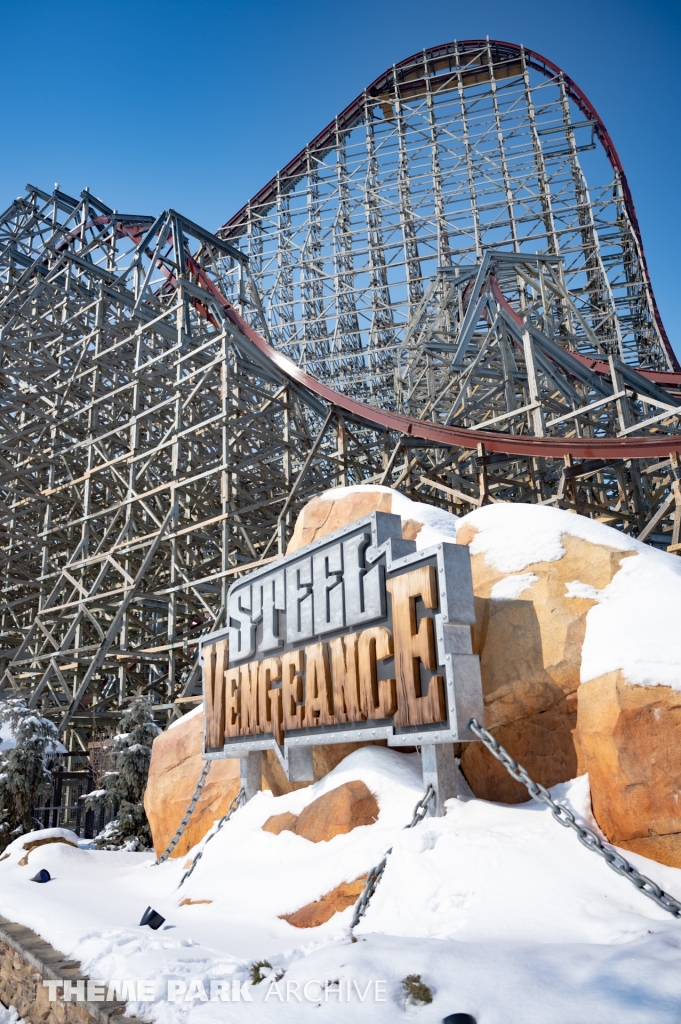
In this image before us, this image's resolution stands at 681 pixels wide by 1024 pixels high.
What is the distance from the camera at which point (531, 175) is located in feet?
83.2

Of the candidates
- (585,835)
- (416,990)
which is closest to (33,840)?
(585,835)

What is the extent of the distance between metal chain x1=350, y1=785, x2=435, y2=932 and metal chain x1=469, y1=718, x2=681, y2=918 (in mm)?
603

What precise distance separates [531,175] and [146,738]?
20888mm

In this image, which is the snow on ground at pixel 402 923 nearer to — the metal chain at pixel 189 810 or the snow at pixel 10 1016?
the snow at pixel 10 1016

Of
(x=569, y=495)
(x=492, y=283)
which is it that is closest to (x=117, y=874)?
(x=569, y=495)

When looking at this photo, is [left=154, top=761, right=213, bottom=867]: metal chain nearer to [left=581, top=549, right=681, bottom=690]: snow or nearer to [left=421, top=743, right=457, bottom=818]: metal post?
[left=421, top=743, right=457, bottom=818]: metal post

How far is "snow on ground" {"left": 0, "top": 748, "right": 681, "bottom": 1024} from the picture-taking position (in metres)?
3.34

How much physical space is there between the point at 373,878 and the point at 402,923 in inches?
17.9

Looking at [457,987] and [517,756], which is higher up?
[517,756]

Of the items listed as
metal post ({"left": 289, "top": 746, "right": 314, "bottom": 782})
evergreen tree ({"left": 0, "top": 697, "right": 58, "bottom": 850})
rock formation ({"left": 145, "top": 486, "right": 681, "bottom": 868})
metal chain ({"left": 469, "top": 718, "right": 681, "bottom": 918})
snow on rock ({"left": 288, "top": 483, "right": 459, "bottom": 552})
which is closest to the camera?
metal chain ({"left": 469, "top": 718, "right": 681, "bottom": 918})

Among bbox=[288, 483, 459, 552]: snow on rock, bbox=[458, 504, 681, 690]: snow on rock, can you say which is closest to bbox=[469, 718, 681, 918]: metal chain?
bbox=[458, 504, 681, 690]: snow on rock

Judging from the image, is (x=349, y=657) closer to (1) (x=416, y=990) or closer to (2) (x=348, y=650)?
(2) (x=348, y=650)

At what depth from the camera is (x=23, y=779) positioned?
11898 mm

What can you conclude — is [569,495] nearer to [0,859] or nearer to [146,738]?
[146,738]
